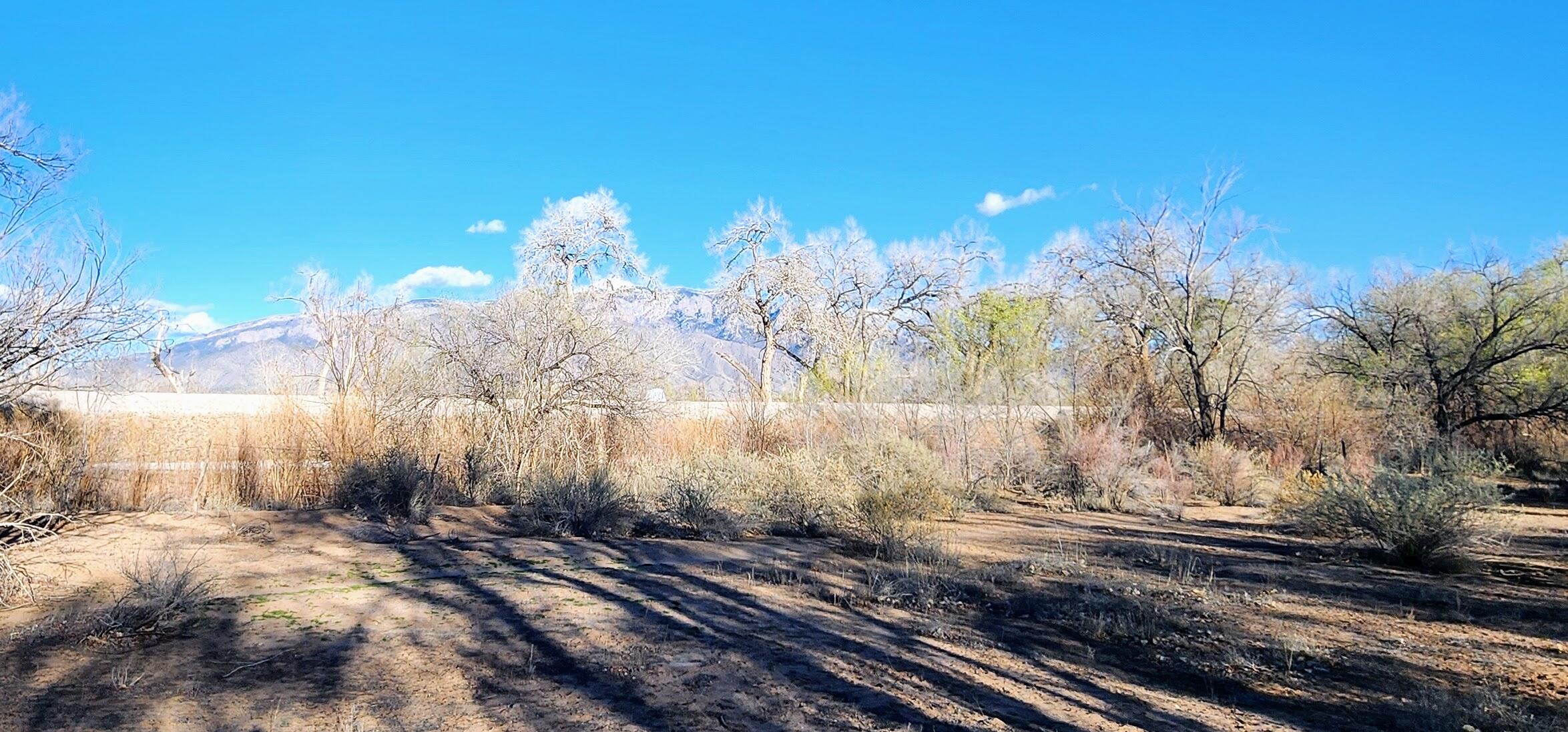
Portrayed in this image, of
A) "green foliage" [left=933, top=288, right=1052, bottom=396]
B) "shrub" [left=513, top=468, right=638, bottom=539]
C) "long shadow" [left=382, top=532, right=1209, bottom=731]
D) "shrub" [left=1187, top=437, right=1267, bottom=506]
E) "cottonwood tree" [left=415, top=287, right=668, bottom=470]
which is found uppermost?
"green foliage" [left=933, top=288, right=1052, bottom=396]

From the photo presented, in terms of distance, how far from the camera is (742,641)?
18.2 ft

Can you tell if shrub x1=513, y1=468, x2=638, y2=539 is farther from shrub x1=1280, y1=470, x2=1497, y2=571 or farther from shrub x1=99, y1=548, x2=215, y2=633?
shrub x1=1280, y1=470, x2=1497, y2=571

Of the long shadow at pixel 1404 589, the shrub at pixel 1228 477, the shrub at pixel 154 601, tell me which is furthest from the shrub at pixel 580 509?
the shrub at pixel 1228 477

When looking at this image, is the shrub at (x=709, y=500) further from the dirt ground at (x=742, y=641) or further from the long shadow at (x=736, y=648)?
the long shadow at (x=736, y=648)

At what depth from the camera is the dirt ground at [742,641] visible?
4.17m

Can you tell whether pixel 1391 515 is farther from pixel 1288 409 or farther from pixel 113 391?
pixel 113 391

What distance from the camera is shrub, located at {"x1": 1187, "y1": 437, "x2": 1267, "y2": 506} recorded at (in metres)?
15.2

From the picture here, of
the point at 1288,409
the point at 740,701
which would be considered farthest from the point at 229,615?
the point at 1288,409

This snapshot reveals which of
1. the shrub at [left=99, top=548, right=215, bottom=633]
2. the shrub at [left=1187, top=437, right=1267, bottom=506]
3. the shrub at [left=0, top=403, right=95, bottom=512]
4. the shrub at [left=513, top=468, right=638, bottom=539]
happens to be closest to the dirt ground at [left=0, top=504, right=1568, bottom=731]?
the shrub at [left=99, top=548, right=215, bottom=633]

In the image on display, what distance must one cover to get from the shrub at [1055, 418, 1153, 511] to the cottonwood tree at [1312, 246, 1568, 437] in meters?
7.12

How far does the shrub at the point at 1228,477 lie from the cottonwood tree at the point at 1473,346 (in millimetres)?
4738

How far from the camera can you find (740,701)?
4371 millimetres

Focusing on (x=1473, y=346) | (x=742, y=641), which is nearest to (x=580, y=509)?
(x=742, y=641)

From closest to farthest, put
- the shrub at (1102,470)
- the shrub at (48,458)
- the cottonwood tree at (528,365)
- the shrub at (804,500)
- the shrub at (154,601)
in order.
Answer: the shrub at (154,601)
the shrub at (48,458)
the shrub at (804,500)
the cottonwood tree at (528,365)
the shrub at (1102,470)
